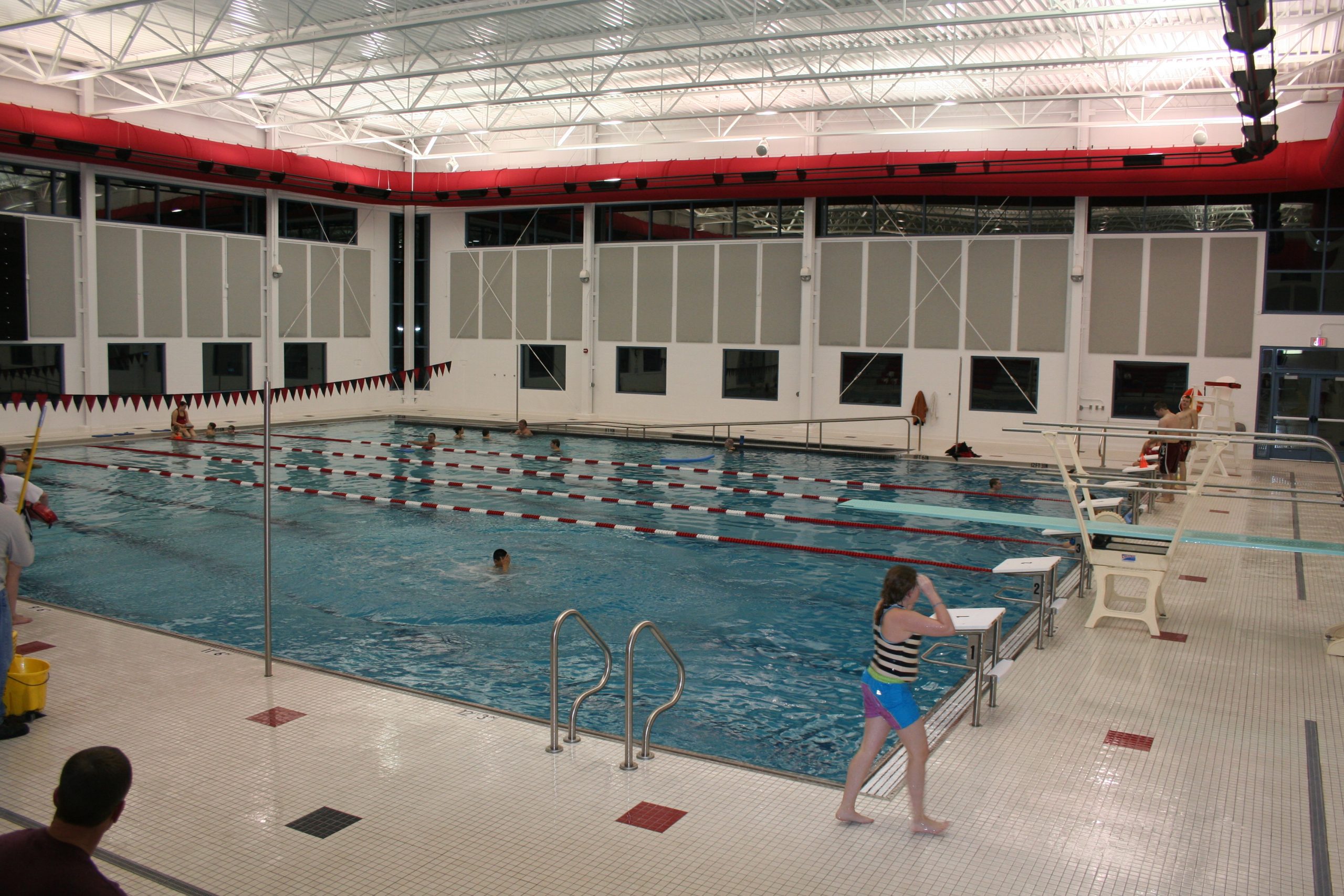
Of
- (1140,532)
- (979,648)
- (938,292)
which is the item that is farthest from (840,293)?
(979,648)

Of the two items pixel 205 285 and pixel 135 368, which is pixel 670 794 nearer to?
pixel 135 368

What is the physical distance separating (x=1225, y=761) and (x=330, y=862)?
4425 mm

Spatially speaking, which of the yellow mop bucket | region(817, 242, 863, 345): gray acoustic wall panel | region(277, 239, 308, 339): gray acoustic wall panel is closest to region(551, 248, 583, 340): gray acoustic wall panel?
region(277, 239, 308, 339): gray acoustic wall panel

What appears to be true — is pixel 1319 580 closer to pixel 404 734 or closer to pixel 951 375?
pixel 404 734

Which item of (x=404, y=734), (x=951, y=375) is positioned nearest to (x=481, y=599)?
(x=404, y=734)

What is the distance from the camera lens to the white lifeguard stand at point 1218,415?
1584 cm

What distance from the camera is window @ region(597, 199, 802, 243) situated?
2280cm

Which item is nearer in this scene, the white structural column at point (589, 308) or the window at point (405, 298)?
the white structural column at point (589, 308)

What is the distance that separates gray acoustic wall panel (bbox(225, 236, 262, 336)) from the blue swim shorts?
2218 cm

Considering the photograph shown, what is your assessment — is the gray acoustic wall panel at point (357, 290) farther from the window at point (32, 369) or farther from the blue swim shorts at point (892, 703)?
the blue swim shorts at point (892, 703)

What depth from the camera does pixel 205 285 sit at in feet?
74.1

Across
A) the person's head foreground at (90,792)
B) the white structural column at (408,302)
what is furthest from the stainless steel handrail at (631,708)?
the white structural column at (408,302)

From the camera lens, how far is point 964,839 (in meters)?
4.29

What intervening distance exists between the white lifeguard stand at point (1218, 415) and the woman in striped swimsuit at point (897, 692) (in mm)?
12968
